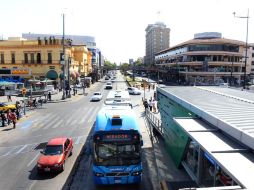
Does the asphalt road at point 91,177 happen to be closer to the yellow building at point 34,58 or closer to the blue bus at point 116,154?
the blue bus at point 116,154

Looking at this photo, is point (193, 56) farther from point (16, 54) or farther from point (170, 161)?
point (170, 161)

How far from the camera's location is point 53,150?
16.7 metres

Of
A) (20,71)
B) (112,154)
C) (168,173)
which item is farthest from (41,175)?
(20,71)

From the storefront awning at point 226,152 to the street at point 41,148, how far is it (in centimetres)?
524

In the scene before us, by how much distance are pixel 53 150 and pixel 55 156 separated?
0.69 meters

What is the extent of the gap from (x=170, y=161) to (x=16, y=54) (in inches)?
2274

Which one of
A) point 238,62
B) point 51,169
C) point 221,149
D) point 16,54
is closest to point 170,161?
point 51,169

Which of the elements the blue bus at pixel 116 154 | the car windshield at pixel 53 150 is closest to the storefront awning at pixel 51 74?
the car windshield at pixel 53 150

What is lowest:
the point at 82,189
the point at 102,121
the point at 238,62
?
the point at 82,189

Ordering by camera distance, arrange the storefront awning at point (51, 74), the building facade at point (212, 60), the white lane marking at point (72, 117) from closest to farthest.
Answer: the white lane marking at point (72, 117), the storefront awning at point (51, 74), the building facade at point (212, 60)

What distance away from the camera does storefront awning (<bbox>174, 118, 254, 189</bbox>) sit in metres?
6.48

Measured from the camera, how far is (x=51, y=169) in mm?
15273

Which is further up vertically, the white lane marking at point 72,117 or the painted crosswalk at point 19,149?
the white lane marking at point 72,117

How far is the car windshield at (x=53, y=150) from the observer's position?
649 inches
